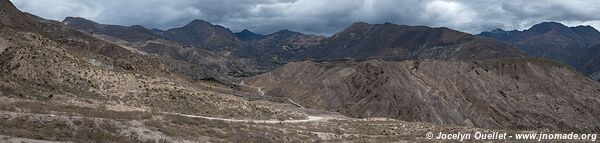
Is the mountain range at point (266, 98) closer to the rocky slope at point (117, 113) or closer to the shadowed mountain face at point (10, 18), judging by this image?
the rocky slope at point (117, 113)

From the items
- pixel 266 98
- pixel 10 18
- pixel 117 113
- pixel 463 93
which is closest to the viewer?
pixel 117 113

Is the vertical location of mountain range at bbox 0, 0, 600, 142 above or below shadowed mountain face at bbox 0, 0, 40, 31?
below

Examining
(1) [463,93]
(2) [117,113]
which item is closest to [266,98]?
(1) [463,93]

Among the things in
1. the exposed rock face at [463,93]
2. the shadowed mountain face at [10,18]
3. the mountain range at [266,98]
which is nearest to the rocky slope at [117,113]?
the mountain range at [266,98]

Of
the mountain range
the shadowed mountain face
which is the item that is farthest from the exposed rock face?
the shadowed mountain face

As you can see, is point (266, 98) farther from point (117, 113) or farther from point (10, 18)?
point (117, 113)

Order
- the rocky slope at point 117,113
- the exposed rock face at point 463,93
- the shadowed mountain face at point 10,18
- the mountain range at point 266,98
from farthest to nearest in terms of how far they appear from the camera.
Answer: the exposed rock face at point 463,93 < the shadowed mountain face at point 10,18 < the mountain range at point 266,98 < the rocky slope at point 117,113

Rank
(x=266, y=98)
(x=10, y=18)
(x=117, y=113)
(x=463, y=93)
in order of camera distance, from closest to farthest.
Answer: (x=117, y=113), (x=10, y=18), (x=266, y=98), (x=463, y=93)

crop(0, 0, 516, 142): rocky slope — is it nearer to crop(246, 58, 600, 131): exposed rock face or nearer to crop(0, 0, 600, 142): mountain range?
crop(0, 0, 600, 142): mountain range

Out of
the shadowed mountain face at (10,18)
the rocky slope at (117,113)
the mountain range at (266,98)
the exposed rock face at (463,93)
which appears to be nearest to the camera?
the rocky slope at (117,113)

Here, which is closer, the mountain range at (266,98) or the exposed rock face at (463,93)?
the mountain range at (266,98)
